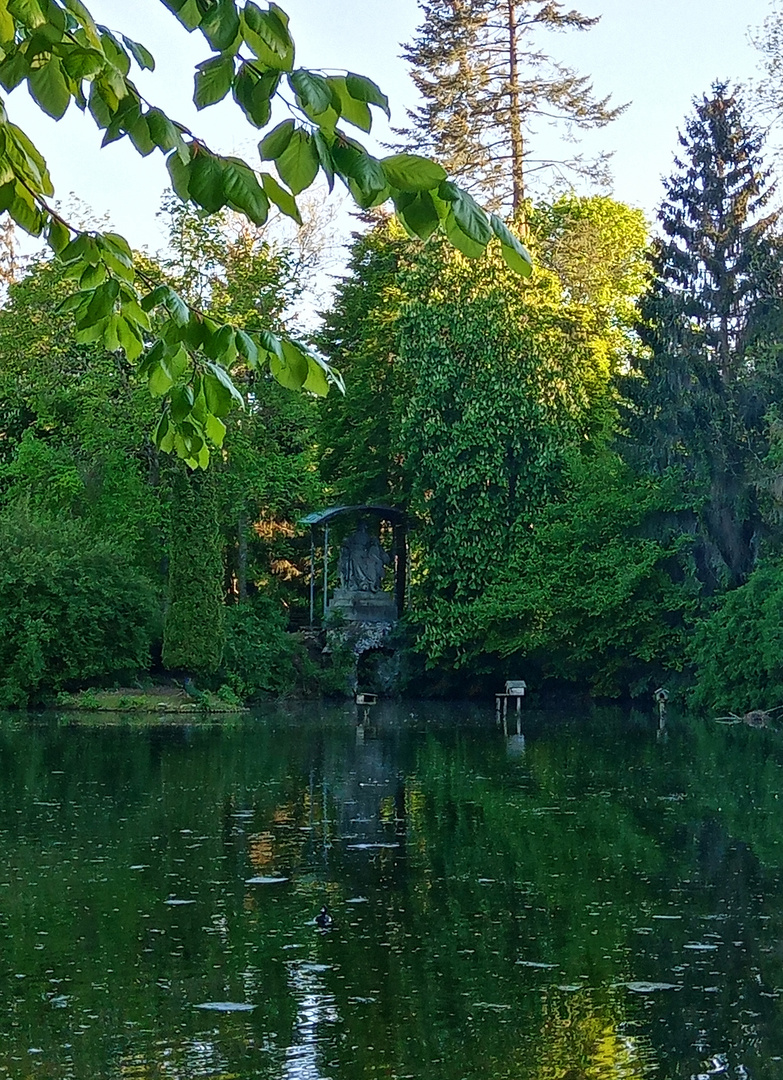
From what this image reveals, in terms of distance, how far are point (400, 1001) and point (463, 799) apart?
7.99 metres

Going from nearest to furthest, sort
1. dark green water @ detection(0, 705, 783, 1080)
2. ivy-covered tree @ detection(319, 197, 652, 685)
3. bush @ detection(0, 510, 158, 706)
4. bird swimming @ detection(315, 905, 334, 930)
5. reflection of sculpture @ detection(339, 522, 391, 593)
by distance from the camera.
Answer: dark green water @ detection(0, 705, 783, 1080) → bird swimming @ detection(315, 905, 334, 930) → bush @ detection(0, 510, 158, 706) → ivy-covered tree @ detection(319, 197, 652, 685) → reflection of sculpture @ detection(339, 522, 391, 593)

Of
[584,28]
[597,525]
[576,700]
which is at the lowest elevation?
[576,700]

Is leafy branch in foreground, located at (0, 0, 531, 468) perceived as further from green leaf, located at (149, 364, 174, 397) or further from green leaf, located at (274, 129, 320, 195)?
green leaf, located at (149, 364, 174, 397)

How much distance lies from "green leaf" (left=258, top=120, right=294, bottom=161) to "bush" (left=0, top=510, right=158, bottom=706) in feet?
91.4

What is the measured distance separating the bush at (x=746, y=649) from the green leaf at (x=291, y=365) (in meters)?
26.2

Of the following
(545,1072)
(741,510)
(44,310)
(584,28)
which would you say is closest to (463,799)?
(545,1072)

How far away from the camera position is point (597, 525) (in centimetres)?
3444

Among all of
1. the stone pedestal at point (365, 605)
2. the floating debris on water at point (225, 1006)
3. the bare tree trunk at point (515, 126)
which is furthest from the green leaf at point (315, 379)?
the bare tree trunk at point (515, 126)

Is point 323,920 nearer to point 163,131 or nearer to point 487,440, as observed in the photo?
point 163,131

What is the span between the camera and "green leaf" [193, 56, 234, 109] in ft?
8.03

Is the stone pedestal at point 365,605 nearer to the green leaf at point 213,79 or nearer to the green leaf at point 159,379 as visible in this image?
the green leaf at point 159,379

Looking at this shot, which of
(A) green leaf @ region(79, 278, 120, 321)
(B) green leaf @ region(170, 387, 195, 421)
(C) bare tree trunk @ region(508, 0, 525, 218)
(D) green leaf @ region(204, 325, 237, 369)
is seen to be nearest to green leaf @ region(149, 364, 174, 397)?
(B) green leaf @ region(170, 387, 195, 421)

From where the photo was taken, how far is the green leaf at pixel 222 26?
2393mm

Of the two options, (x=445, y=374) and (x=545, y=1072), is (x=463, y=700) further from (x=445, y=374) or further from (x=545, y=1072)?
(x=545, y=1072)
